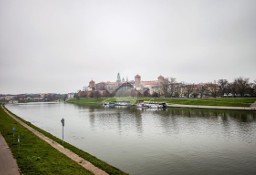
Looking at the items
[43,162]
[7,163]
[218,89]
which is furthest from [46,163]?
[218,89]

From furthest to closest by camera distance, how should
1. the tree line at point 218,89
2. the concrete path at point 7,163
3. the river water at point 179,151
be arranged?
the tree line at point 218,89 → the river water at point 179,151 → the concrete path at point 7,163

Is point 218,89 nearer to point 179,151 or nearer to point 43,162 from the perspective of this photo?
point 179,151

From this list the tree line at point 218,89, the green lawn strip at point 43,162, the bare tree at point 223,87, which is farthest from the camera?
the bare tree at point 223,87

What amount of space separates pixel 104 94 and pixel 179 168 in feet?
484

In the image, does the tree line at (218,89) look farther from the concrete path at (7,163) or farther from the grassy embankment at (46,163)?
the concrete path at (7,163)

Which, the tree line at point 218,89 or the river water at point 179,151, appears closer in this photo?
the river water at point 179,151

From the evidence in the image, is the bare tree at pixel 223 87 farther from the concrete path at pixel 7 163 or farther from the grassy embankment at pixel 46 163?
the concrete path at pixel 7 163

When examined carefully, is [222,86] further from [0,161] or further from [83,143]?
[0,161]

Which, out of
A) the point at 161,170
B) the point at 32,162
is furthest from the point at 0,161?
the point at 161,170

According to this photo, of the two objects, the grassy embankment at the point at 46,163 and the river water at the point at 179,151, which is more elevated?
the grassy embankment at the point at 46,163

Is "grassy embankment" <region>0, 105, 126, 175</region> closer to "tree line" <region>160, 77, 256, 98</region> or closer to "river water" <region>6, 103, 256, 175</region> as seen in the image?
"river water" <region>6, 103, 256, 175</region>

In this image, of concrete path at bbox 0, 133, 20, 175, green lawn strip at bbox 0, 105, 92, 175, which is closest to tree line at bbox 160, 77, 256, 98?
green lawn strip at bbox 0, 105, 92, 175

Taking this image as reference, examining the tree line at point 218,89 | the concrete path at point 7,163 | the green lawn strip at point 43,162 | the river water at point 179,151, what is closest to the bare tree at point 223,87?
the tree line at point 218,89

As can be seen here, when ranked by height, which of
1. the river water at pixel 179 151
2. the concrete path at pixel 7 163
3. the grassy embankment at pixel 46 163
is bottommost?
the river water at pixel 179 151
